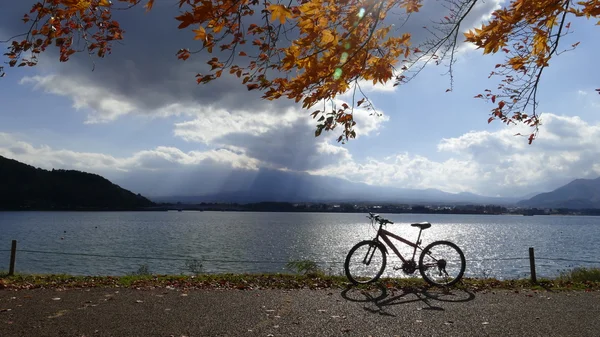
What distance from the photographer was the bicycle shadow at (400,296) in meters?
7.59

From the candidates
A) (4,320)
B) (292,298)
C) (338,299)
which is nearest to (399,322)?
(338,299)

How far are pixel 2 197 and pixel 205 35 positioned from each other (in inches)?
7325

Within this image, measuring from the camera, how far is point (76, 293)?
832cm

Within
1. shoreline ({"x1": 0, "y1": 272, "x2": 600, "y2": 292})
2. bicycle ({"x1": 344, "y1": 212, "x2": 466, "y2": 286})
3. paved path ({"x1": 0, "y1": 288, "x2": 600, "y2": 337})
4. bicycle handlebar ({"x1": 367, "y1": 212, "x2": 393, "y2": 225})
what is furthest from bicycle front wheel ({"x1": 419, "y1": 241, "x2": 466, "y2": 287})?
bicycle handlebar ({"x1": 367, "y1": 212, "x2": 393, "y2": 225})

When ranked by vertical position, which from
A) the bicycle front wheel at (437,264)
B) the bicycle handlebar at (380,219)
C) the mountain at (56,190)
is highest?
the mountain at (56,190)

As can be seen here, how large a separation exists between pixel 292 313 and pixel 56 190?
586 ft

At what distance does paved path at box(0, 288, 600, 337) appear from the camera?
232 inches

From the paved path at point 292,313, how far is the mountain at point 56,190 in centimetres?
16881

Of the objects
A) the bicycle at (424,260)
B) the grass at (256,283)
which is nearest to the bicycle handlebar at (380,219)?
the bicycle at (424,260)

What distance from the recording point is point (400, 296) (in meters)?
8.32

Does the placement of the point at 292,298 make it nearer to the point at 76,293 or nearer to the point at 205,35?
the point at 76,293

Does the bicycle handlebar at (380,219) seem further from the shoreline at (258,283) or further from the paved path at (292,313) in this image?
the paved path at (292,313)

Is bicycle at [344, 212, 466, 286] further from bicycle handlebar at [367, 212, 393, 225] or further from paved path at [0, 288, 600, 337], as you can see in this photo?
paved path at [0, 288, 600, 337]

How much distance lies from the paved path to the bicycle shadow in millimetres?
20
